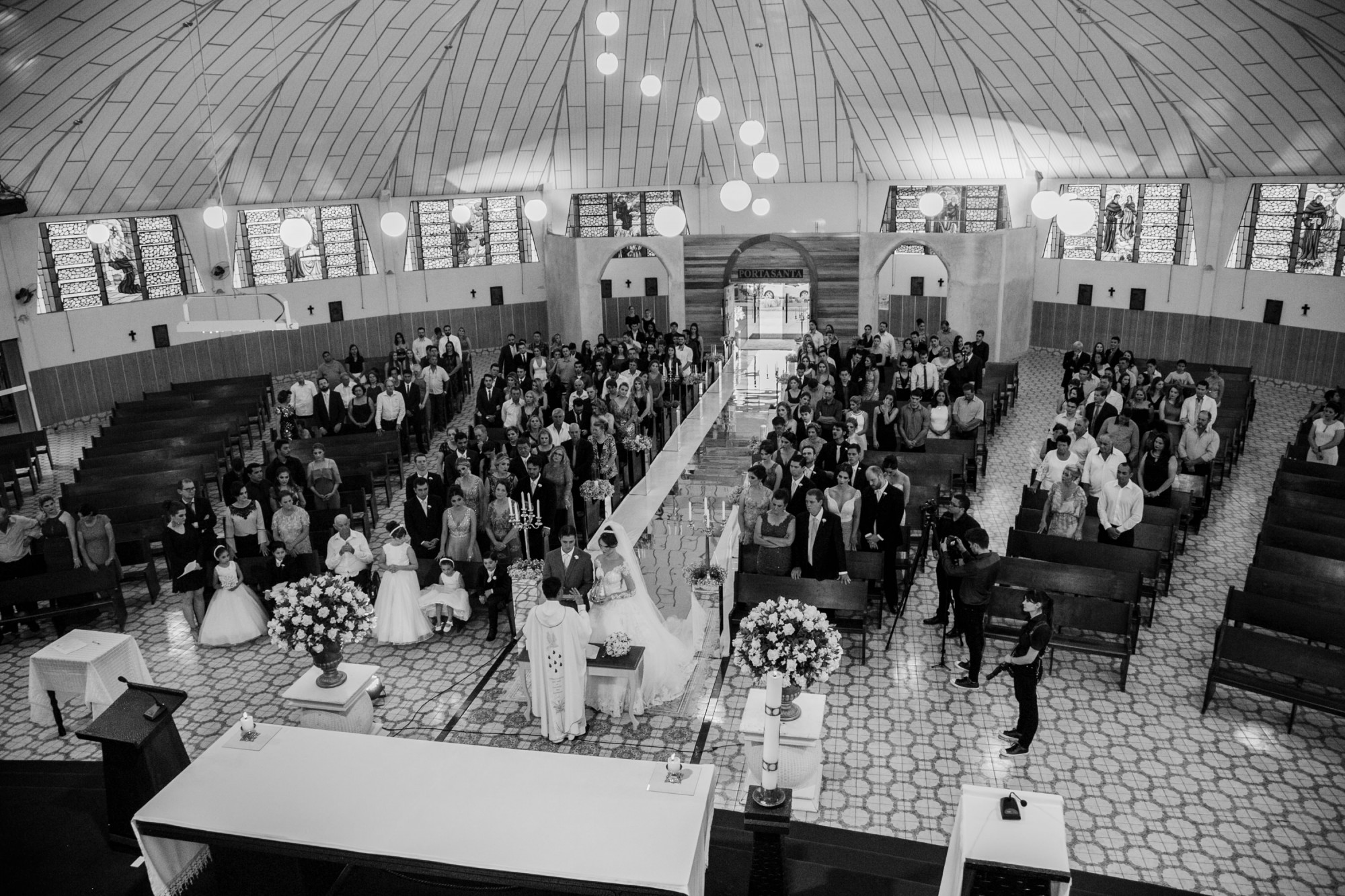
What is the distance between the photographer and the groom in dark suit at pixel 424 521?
10281 mm

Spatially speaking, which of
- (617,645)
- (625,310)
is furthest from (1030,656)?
(625,310)

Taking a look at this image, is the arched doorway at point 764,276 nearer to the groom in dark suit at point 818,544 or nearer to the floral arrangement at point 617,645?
the groom in dark suit at point 818,544

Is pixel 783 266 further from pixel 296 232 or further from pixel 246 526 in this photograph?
pixel 246 526

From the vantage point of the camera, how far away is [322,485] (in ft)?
37.8

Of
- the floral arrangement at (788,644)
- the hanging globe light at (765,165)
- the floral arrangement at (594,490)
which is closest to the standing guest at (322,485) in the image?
the floral arrangement at (594,490)

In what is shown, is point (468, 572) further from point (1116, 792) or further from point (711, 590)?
point (1116, 792)

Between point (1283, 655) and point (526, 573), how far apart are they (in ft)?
20.3

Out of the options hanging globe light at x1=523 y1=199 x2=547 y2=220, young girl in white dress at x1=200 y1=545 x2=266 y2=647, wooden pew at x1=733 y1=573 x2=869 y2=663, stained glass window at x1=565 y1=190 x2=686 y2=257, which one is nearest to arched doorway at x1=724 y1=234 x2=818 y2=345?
stained glass window at x1=565 y1=190 x2=686 y2=257

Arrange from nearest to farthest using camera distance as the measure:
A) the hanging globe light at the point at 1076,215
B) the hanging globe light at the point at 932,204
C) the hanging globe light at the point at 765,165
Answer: the hanging globe light at the point at 1076,215
the hanging globe light at the point at 765,165
the hanging globe light at the point at 932,204

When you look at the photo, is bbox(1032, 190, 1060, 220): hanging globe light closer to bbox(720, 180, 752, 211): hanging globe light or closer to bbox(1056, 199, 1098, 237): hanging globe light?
bbox(1056, 199, 1098, 237): hanging globe light

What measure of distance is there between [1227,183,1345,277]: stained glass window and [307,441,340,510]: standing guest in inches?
714

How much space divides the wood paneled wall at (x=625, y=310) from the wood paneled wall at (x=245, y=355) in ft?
5.52

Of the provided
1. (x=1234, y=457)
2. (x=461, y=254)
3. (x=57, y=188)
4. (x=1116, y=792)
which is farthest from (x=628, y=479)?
(x=461, y=254)

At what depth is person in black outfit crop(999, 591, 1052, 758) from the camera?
23.3ft
